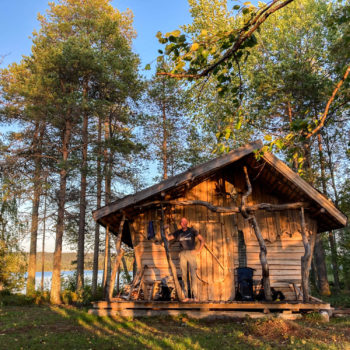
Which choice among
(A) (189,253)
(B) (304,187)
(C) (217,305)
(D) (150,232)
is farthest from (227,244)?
(B) (304,187)

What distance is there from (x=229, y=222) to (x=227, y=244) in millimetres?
784

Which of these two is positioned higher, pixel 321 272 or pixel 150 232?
pixel 150 232

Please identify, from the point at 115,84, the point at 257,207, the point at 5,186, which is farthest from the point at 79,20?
the point at 257,207

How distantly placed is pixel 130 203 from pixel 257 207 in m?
3.97

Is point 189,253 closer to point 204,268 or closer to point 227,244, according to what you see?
point 204,268

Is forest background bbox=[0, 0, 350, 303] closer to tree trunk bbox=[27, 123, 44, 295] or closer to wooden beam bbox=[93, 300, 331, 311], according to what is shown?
tree trunk bbox=[27, 123, 44, 295]

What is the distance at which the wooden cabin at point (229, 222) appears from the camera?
1070cm

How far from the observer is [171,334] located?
299 inches

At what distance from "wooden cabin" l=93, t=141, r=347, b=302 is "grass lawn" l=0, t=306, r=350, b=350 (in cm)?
218

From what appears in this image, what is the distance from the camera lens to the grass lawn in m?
6.61

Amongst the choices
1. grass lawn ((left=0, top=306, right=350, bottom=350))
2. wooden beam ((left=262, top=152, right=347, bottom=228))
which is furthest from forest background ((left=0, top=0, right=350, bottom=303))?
grass lawn ((left=0, top=306, right=350, bottom=350))

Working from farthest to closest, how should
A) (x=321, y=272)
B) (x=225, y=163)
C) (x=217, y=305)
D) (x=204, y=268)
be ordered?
(x=321, y=272)
(x=204, y=268)
(x=225, y=163)
(x=217, y=305)

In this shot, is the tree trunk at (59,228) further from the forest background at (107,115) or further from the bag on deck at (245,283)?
the bag on deck at (245,283)

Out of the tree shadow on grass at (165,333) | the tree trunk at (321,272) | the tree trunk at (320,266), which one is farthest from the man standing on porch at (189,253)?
the tree trunk at (321,272)
